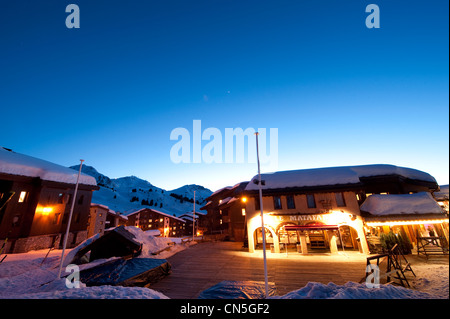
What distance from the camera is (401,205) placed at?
1728 cm

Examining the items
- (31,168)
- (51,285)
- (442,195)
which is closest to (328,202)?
(442,195)

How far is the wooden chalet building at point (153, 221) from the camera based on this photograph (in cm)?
5838

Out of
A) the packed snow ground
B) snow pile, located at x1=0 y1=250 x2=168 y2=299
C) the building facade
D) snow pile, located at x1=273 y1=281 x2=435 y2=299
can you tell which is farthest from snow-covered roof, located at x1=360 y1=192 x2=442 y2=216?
snow pile, located at x1=0 y1=250 x2=168 y2=299

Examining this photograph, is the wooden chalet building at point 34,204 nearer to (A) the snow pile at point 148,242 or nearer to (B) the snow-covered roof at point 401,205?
(A) the snow pile at point 148,242

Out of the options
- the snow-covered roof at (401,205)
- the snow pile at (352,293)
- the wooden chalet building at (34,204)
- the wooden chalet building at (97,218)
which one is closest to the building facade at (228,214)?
the snow-covered roof at (401,205)

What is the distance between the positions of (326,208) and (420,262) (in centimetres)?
A: 743

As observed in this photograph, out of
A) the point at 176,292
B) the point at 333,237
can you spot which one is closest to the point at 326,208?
the point at 333,237

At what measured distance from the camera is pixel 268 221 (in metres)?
20.6

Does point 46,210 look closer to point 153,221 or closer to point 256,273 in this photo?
point 256,273

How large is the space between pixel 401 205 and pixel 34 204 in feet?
150
